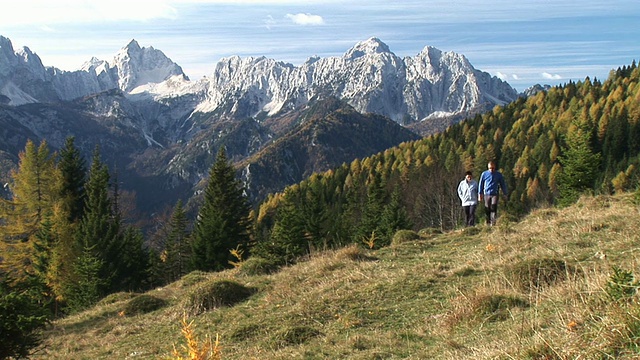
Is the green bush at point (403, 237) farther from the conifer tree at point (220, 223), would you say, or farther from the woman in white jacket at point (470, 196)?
the conifer tree at point (220, 223)

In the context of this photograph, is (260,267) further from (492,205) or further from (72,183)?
(72,183)

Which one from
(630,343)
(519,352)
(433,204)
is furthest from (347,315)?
(433,204)

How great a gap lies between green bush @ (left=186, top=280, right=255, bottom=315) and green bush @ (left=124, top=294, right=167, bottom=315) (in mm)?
2672

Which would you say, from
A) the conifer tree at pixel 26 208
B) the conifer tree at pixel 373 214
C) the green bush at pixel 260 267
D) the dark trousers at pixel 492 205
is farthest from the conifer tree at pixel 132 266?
the dark trousers at pixel 492 205

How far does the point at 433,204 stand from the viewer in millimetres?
63188

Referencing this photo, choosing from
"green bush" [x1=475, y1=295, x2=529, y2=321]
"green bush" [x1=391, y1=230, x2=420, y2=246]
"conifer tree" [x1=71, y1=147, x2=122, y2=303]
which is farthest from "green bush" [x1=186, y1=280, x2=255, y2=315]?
"conifer tree" [x1=71, y1=147, x2=122, y2=303]

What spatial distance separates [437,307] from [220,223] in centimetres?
3646

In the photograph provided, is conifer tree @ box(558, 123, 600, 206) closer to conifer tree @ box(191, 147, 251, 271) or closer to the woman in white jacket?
the woman in white jacket

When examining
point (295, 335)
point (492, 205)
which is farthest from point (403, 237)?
point (295, 335)

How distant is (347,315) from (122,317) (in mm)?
9505

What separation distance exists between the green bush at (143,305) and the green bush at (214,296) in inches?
105

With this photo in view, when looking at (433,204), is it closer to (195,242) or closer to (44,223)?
(195,242)

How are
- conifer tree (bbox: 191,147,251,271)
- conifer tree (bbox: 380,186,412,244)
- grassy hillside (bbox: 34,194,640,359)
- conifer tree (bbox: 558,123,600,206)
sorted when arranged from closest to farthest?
1. grassy hillside (bbox: 34,194,640,359)
2. conifer tree (bbox: 558,123,600,206)
3. conifer tree (bbox: 191,147,251,271)
4. conifer tree (bbox: 380,186,412,244)

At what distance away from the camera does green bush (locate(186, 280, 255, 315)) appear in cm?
1245
